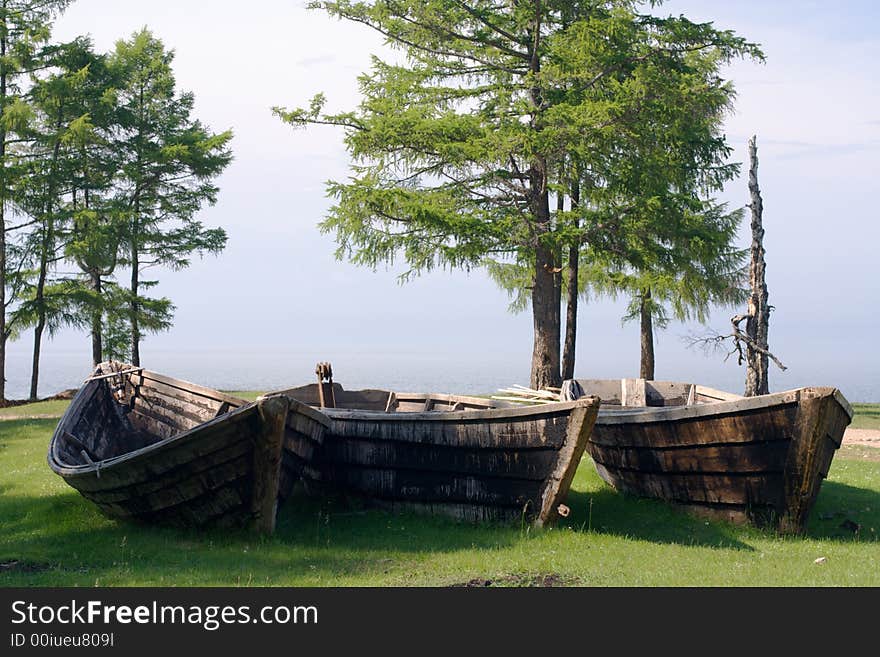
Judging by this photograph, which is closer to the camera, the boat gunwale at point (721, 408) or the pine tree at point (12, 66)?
the boat gunwale at point (721, 408)

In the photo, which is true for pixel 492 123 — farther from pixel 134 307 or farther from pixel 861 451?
pixel 134 307

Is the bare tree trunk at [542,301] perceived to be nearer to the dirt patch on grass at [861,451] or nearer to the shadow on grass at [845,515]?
the dirt patch on grass at [861,451]

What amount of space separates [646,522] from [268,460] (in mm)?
4940

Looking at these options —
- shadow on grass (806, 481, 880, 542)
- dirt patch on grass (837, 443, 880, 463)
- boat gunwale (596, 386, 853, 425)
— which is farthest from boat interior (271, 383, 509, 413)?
dirt patch on grass (837, 443, 880, 463)

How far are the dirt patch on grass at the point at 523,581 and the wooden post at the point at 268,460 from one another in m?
2.68

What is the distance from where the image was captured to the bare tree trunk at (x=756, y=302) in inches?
984

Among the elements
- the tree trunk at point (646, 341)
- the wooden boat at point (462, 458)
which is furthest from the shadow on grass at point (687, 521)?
the tree trunk at point (646, 341)

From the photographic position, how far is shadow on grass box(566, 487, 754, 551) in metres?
10.8

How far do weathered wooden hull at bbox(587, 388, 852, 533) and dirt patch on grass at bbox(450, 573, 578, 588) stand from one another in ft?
10.4

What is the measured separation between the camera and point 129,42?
3769 centimetres

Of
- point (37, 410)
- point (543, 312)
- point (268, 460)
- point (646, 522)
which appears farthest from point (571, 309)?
point (268, 460)

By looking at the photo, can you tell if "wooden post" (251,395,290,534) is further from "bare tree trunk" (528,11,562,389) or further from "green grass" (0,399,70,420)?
"green grass" (0,399,70,420)
